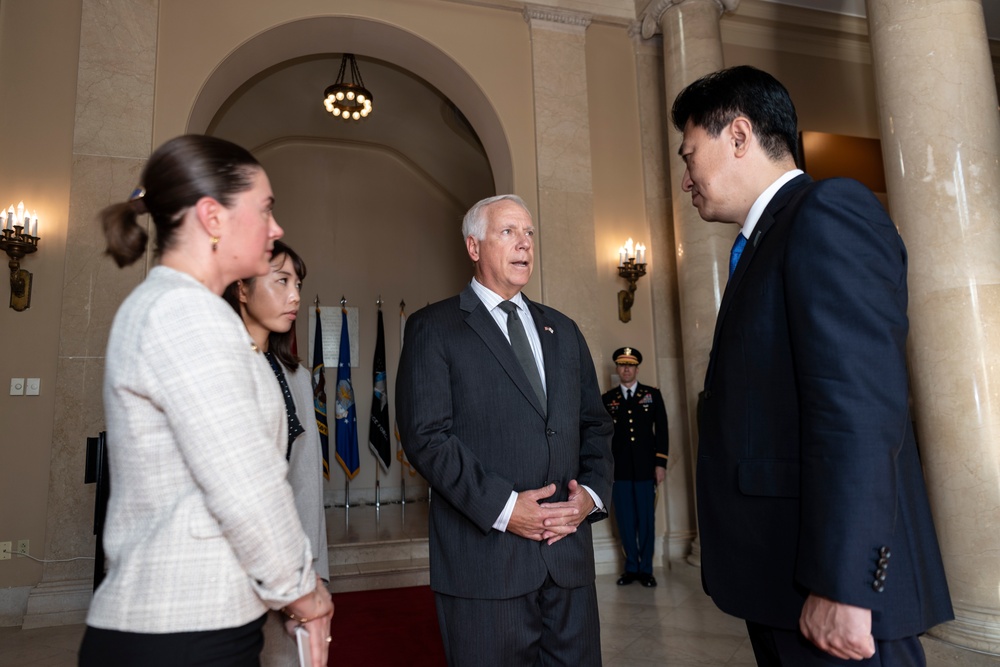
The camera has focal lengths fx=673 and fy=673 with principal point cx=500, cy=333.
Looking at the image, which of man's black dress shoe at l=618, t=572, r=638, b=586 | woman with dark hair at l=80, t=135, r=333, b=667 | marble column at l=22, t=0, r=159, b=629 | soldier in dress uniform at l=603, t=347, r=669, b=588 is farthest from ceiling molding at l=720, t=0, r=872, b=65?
woman with dark hair at l=80, t=135, r=333, b=667

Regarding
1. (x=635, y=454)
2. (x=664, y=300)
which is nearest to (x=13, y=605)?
(x=635, y=454)

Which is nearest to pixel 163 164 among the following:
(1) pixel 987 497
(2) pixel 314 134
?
(1) pixel 987 497

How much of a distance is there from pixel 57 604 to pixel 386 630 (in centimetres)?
201

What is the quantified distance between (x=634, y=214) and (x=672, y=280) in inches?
25.6

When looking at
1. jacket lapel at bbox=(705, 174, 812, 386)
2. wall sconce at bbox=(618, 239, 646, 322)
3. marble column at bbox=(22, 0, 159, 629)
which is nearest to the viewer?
jacket lapel at bbox=(705, 174, 812, 386)

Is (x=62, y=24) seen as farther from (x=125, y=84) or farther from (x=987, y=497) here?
(x=987, y=497)

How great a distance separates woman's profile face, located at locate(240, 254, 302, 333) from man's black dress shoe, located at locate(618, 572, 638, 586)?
3.80 metres

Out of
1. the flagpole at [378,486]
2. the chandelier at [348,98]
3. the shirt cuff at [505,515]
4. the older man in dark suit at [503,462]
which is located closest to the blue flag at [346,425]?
the flagpole at [378,486]

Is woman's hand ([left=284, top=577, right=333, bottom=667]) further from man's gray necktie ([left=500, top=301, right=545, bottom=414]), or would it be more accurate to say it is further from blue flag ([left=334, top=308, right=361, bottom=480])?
blue flag ([left=334, top=308, right=361, bottom=480])

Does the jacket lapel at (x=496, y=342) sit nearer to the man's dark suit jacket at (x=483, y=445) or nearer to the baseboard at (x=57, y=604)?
the man's dark suit jacket at (x=483, y=445)

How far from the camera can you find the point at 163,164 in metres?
1.11

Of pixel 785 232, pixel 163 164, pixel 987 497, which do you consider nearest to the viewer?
pixel 163 164

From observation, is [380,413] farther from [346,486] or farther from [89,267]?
[89,267]

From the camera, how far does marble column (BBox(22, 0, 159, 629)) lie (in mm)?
Result: 4160
